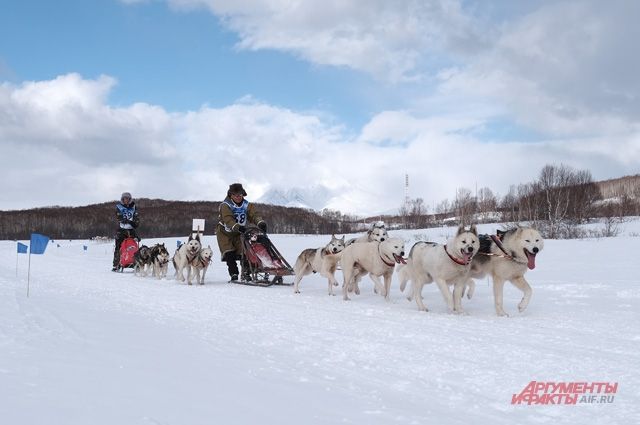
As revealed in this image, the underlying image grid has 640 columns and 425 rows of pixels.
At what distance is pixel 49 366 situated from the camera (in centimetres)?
291

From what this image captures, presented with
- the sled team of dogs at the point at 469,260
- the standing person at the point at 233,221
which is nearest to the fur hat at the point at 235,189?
the standing person at the point at 233,221

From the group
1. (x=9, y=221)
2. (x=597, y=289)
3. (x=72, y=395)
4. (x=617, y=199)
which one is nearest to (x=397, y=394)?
(x=72, y=395)

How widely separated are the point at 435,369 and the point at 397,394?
673 millimetres

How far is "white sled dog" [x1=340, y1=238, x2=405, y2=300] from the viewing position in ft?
24.9

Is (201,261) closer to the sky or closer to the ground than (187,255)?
closer to the ground

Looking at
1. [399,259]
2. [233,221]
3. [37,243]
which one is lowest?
[399,259]

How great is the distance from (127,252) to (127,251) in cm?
3

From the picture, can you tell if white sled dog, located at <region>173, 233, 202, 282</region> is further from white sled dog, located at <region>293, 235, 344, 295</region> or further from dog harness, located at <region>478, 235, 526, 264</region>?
dog harness, located at <region>478, 235, 526, 264</region>

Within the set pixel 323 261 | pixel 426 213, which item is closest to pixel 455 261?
pixel 323 261

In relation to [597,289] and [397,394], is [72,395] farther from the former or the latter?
[597,289]

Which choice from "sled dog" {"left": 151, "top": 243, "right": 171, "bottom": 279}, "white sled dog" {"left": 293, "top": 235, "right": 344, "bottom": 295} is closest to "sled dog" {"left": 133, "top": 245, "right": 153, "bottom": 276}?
"sled dog" {"left": 151, "top": 243, "right": 171, "bottom": 279}

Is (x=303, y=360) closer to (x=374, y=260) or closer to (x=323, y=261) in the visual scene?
(x=374, y=260)

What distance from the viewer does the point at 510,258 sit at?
631 centimetres

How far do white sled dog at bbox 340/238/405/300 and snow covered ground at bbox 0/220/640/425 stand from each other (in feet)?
2.16
